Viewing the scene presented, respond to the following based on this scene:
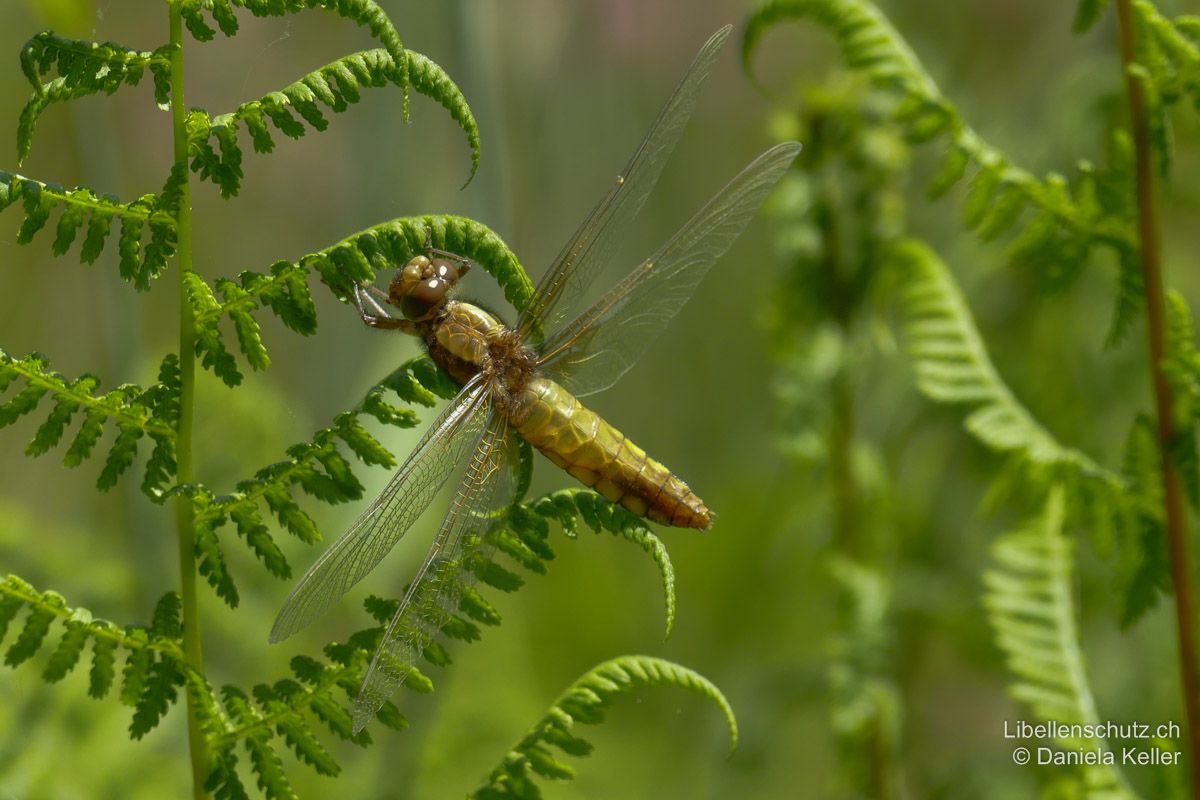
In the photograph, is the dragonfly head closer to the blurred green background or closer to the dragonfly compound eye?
the dragonfly compound eye

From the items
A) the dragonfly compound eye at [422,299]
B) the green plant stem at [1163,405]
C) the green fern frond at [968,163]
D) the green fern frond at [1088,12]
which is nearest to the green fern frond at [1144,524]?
the green plant stem at [1163,405]

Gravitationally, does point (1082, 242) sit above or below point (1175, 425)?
above

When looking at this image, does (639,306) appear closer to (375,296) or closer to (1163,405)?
(375,296)

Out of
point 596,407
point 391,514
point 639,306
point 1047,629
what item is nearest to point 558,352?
point 639,306

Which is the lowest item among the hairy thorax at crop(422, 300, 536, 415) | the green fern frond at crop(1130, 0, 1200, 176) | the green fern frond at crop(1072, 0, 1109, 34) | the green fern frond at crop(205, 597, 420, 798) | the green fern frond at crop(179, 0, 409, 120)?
the green fern frond at crop(205, 597, 420, 798)

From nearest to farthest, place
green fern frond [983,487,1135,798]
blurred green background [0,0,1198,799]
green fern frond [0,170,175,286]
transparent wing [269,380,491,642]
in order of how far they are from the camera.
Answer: green fern frond [0,170,175,286], transparent wing [269,380,491,642], green fern frond [983,487,1135,798], blurred green background [0,0,1198,799]

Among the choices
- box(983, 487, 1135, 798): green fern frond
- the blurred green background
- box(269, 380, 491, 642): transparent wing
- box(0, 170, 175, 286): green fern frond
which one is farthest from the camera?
the blurred green background

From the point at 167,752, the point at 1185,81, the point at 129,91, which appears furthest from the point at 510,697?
the point at 129,91

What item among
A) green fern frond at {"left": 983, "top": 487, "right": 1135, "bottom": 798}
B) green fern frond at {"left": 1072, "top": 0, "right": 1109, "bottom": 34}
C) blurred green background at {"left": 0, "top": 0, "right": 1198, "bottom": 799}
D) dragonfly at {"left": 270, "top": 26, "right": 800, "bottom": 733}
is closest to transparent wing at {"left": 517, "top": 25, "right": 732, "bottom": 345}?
Answer: dragonfly at {"left": 270, "top": 26, "right": 800, "bottom": 733}

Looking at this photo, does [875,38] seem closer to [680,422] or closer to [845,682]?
[845,682]
